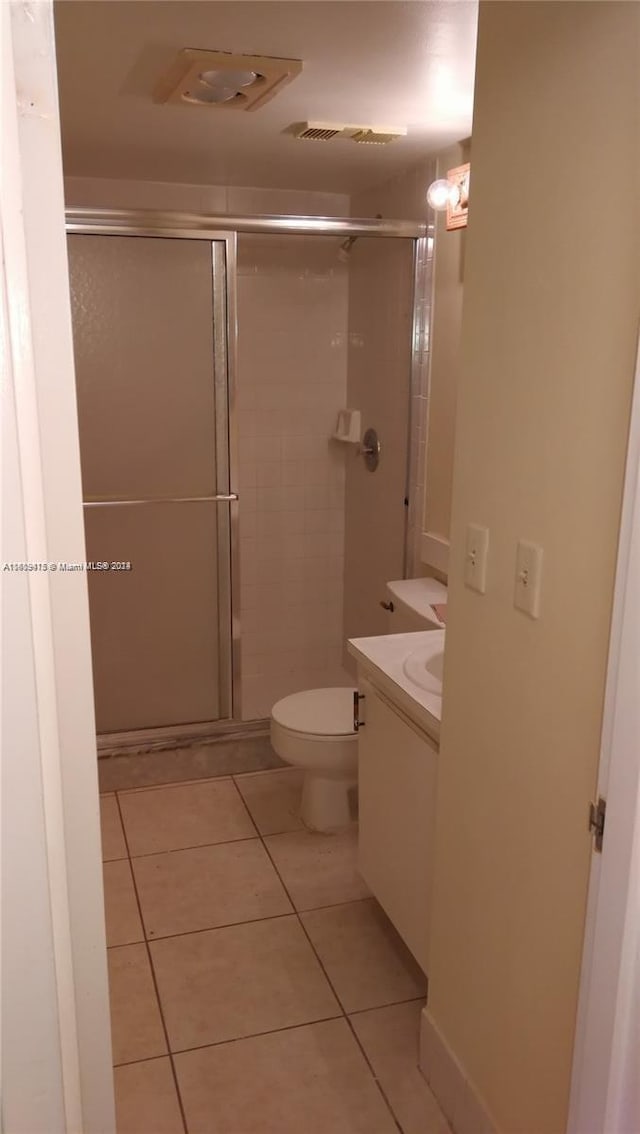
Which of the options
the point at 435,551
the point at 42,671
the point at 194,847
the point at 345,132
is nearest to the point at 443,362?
the point at 435,551

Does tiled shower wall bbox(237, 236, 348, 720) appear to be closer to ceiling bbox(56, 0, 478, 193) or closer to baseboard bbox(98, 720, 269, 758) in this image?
baseboard bbox(98, 720, 269, 758)

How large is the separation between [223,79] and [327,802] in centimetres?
219

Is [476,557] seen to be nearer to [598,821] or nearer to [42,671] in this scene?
[598,821]

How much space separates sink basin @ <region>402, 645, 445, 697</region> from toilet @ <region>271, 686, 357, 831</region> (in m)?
0.68

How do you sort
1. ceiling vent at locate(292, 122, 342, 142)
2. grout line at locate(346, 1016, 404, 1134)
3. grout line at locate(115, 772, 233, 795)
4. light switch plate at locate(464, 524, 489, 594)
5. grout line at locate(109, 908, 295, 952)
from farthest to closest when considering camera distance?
grout line at locate(115, 772, 233, 795)
ceiling vent at locate(292, 122, 342, 142)
grout line at locate(109, 908, 295, 952)
grout line at locate(346, 1016, 404, 1134)
light switch plate at locate(464, 524, 489, 594)

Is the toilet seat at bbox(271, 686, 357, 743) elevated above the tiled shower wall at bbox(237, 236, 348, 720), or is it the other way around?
the tiled shower wall at bbox(237, 236, 348, 720)

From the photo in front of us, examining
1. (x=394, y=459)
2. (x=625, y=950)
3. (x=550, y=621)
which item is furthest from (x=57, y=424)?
(x=394, y=459)

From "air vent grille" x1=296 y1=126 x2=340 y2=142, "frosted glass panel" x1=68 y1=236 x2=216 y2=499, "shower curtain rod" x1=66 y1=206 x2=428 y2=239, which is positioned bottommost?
"frosted glass panel" x1=68 y1=236 x2=216 y2=499

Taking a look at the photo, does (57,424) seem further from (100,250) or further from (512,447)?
(100,250)

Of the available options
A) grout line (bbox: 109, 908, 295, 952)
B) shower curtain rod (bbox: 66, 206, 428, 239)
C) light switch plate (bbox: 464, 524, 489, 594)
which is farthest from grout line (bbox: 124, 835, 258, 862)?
shower curtain rod (bbox: 66, 206, 428, 239)

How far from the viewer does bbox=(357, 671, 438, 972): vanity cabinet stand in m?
2.01

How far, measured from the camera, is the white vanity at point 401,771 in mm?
1995

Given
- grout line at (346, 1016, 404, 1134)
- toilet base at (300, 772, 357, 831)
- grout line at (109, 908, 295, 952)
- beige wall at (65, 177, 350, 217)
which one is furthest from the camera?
beige wall at (65, 177, 350, 217)

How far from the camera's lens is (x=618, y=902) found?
1.23 metres
